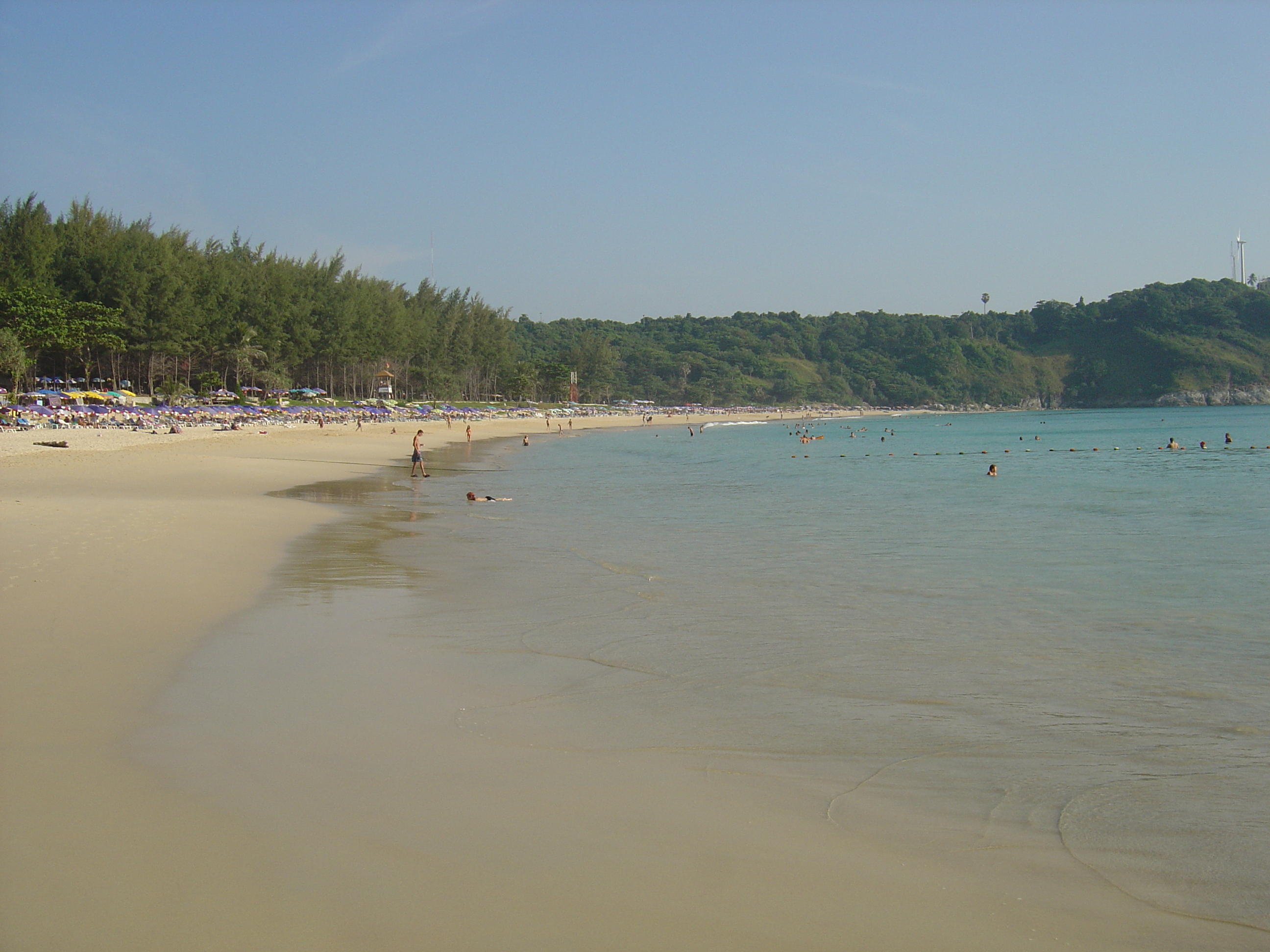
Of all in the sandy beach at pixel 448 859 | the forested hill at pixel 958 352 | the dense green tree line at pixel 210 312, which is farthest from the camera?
the forested hill at pixel 958 352

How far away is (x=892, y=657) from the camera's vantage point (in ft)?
21.9

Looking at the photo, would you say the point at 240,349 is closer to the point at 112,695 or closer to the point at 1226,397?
the point at 112,695

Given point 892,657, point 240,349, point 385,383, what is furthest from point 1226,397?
point 892,657

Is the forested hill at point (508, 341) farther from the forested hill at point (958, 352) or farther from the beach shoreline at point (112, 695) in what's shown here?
the beach shoreline at point (112, 695)

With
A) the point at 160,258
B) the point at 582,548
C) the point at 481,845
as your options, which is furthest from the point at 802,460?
the point at 160,258

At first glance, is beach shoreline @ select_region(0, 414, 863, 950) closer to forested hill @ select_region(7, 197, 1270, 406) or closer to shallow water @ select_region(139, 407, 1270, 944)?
shallow water @ select_region(139, 407, 1270, 944)

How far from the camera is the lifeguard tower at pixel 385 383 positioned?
7756 cm

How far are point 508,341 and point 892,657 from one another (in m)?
100

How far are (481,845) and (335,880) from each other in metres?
0.55

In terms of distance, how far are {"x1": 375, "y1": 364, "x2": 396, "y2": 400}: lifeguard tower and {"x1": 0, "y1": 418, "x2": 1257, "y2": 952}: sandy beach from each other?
7420 centimetres

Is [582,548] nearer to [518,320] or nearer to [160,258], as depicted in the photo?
[160,258]

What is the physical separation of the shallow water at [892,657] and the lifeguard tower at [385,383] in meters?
63.0

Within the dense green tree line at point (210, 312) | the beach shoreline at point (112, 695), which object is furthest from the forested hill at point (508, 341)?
the beach shoreline at point (112, 695)

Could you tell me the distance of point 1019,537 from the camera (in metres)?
13.4
